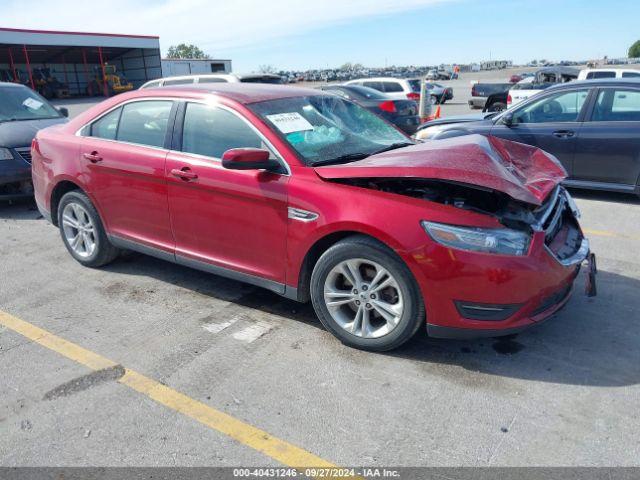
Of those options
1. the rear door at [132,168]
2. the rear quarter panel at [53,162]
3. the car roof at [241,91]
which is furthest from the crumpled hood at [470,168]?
the rear quarter panel at [53,162]

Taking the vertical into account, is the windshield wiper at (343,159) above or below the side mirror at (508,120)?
above

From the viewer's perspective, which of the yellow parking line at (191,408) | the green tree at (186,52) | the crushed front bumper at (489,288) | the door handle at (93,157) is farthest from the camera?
the green tree at (186,52)

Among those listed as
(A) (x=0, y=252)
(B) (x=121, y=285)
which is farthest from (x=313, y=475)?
(A) (x=0, y=252)

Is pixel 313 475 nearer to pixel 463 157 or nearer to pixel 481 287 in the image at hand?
pixel 481 287

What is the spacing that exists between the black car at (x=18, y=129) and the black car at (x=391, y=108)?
5.74 m

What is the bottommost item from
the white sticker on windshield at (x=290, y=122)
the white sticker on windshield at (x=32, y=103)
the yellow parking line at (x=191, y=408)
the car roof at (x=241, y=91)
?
the yellow parking line at (x=191, y=408)

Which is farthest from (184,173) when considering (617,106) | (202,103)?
(617,106)

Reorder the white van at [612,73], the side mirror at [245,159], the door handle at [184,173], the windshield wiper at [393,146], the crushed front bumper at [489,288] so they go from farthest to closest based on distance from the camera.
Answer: the white van at [612,73]
the windshield wiper at [393,146]
the door handle at [184,173]
the side mirror at [245,159]
the crushed front bumper at [489,288]

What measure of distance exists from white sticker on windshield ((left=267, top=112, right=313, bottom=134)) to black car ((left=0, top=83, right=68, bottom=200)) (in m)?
4.86

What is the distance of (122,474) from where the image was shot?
240cm

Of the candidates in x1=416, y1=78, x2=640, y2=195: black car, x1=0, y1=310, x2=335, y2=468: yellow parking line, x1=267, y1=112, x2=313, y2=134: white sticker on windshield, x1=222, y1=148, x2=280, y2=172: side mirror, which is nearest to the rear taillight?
x1=416, y1=78, x2=640, y2=195: black car

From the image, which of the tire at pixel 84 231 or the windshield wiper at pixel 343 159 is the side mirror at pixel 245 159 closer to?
the windshield wiper at pixel 343 159

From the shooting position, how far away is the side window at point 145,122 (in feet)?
13.6

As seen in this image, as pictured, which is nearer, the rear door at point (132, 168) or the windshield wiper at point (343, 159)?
the windshield wiper at point (343, 159)
